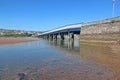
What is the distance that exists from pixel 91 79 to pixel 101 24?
3179 cm

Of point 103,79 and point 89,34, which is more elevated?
point 89,34

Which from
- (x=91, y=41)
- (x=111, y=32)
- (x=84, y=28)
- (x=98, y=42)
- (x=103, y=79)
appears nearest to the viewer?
(x=103, y=79)

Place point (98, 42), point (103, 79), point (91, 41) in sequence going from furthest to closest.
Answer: point (91, 41)
point (98, 42)
point (103, 79)

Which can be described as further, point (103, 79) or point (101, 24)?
point (101, 24)

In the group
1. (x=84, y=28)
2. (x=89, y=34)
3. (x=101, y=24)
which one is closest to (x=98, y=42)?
(x=101, y=24)

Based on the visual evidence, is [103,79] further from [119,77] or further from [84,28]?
[84,28]

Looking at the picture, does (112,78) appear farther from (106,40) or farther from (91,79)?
(106,40)

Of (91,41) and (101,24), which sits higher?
(101,24)

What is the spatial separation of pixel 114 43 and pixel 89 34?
16.7 m

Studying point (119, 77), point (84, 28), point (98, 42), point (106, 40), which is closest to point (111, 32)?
point (106, 40)

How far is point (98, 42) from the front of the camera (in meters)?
38.9

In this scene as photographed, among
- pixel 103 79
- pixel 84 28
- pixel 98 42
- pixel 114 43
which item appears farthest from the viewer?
pixel 84 28

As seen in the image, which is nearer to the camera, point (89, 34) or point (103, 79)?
point (103, 79)

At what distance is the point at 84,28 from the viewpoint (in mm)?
51812
